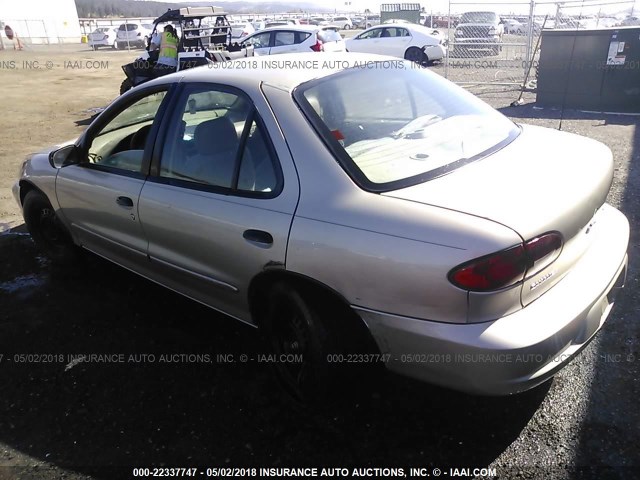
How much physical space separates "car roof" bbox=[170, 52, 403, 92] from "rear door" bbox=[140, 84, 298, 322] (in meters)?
0.07

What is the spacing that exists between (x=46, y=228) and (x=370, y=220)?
11.0 ft

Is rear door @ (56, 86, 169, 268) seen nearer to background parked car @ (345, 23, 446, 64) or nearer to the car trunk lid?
the car trunk lid

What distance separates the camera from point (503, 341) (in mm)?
1984

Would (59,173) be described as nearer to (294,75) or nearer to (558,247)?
(294,75)

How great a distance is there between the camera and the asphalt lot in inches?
92.2

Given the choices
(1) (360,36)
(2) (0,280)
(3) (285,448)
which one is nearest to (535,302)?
(3) (285,448)

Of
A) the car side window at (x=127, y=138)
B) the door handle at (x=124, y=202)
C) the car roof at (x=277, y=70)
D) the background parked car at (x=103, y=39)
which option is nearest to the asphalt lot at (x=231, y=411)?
the door handle at (x=124, y=202)

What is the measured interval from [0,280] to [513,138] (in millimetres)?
4038

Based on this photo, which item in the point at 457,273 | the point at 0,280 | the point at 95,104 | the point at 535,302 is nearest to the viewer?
the point at 457,273

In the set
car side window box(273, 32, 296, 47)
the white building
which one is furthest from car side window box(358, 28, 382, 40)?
the white building

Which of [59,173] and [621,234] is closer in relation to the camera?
[621,234]

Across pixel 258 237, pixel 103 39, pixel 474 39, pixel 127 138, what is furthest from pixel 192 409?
pixel 103 39

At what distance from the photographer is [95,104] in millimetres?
13391

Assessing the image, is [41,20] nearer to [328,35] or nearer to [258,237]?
[328,35]
